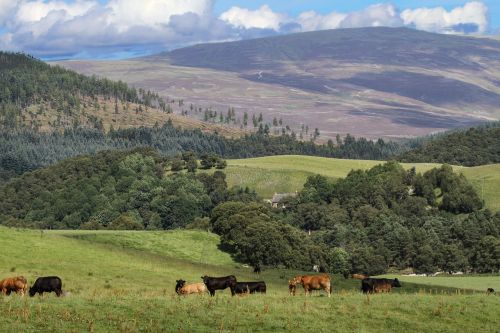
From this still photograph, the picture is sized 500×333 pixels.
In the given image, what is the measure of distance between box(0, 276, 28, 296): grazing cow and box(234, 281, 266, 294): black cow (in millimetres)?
9698

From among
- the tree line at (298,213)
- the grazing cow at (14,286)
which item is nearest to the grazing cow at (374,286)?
the grazing cow at (14,286)

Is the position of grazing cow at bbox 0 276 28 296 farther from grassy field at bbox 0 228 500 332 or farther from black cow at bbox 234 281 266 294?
black cow at bbox 234 281 266 294

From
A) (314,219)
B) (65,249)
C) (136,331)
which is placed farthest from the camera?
(314,219)

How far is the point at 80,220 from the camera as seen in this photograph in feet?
548

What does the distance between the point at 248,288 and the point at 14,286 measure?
35.6 ft

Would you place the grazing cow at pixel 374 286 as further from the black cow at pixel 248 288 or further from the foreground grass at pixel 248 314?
the black cow at pixel 248 288

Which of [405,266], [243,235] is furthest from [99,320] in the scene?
[405,266]

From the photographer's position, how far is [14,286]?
3950 cm

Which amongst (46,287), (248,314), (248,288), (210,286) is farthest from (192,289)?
(248,314)

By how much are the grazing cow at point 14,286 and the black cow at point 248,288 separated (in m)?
9.70

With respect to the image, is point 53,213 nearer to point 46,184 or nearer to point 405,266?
point 46,184

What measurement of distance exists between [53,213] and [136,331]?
475 ft

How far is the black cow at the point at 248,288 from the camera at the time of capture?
41562 mm

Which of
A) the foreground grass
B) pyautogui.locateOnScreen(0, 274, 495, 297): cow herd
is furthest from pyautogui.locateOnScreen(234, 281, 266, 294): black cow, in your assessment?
the foreground grass
